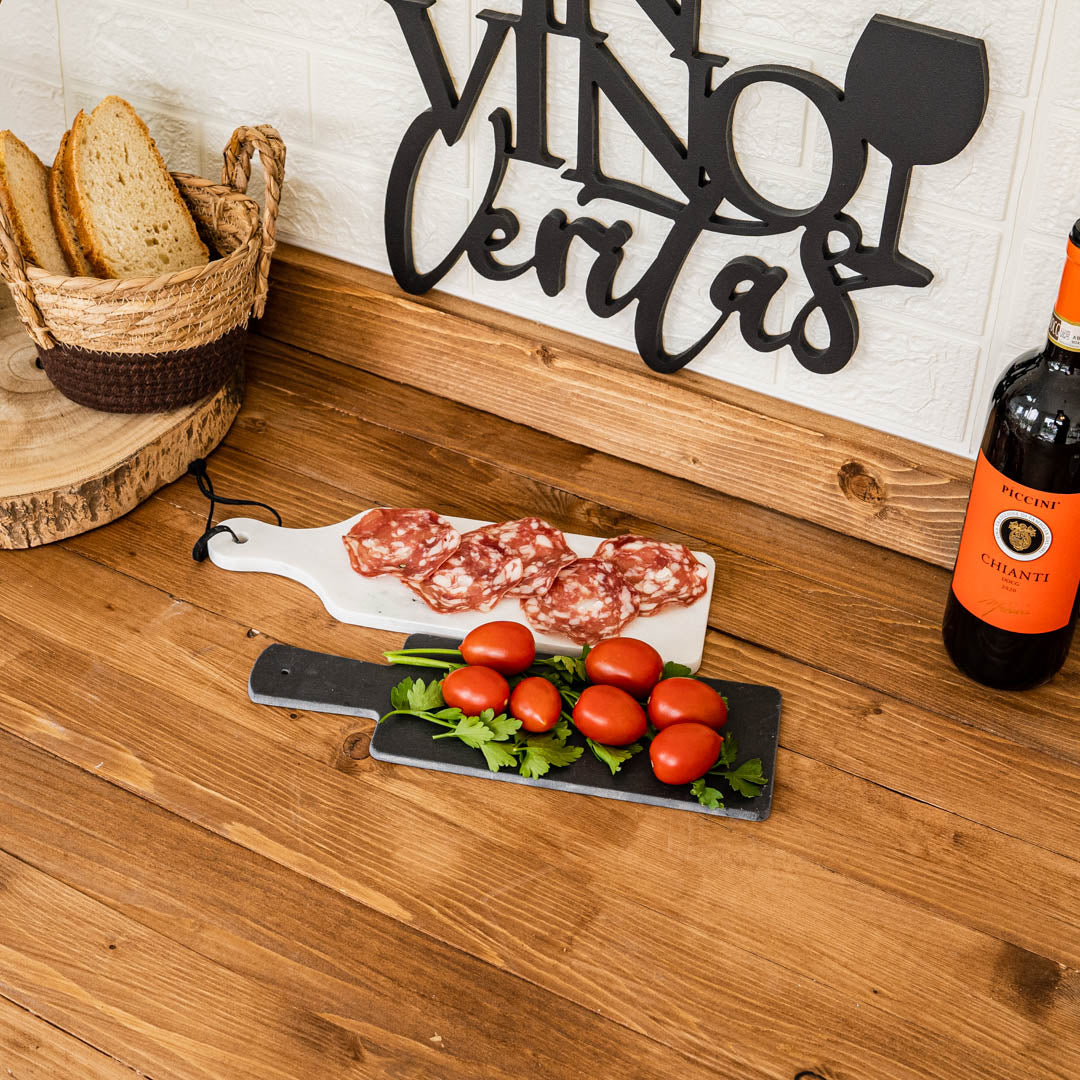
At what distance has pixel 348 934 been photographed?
0.86m

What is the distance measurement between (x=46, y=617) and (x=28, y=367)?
14.1 inches

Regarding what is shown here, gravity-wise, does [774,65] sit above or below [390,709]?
above

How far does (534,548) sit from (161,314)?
42 cm

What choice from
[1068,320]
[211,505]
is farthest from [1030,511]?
[211,505]

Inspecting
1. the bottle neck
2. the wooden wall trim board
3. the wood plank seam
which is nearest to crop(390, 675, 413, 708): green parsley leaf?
the wood plank seam

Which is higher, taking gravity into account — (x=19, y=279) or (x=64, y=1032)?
(x=19, y=279)

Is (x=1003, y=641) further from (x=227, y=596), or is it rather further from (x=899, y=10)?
(x=227, y=596)

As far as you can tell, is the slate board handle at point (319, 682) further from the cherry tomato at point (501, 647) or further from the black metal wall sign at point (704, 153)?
the black metal wall sign at point (704, 153)

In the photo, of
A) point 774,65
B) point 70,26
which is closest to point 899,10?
point 774,65

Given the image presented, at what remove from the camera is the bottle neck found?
824mm

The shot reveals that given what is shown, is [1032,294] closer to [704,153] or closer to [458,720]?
[704,153]

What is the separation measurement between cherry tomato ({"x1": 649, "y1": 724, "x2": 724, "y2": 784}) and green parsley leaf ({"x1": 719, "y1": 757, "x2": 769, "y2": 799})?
0.07 feet

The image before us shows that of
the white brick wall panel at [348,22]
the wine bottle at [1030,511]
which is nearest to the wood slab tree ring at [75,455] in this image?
the white brick wall panel at [348,22]

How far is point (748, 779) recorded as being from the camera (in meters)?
0.94
